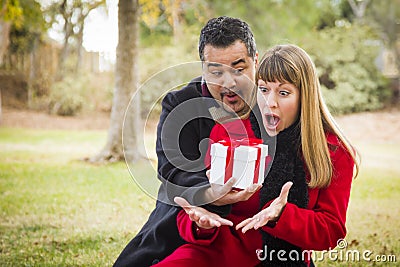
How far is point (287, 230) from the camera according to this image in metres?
1.73

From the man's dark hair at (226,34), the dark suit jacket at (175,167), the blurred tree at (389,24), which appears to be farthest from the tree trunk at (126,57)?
the blurred tree at (389,24)

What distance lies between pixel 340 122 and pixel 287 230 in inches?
355

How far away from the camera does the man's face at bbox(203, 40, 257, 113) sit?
1842mm

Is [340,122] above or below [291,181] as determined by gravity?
below

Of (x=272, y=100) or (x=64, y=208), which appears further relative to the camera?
(x=64, y=208)

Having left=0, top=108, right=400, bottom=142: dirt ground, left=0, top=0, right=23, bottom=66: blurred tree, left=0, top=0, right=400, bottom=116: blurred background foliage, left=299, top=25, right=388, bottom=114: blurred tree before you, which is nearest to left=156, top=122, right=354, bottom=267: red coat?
left=0, top=0, right=23, bottom=66: blurred tree

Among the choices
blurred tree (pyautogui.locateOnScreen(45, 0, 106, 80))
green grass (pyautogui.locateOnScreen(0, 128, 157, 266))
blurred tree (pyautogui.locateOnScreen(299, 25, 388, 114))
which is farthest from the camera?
blurred tree (pyautogui.locateOnScreen(45, 0, 106, 80))

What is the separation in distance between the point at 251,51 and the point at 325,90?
8804 millimetres

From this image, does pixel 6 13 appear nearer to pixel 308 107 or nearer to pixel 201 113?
pixel 201 113

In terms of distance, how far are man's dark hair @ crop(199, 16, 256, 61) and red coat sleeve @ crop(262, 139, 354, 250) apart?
1.63 ft

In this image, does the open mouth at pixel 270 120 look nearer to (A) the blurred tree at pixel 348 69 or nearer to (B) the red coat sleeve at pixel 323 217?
(B) the red coat sleeve at pixel 323 217

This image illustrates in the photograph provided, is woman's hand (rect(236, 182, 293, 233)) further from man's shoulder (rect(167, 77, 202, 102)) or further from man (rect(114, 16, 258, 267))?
man's shoulder (rect(167, 77, 202, 102))

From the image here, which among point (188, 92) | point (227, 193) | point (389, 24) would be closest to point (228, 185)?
point (227, 193)

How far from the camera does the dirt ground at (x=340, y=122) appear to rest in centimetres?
984
